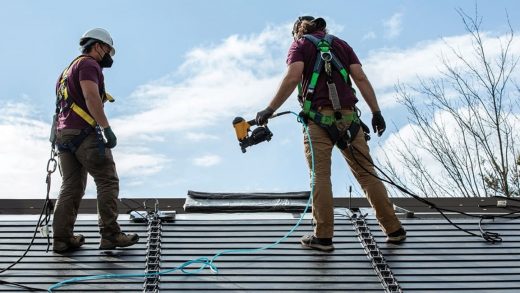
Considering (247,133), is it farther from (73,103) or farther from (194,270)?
(73,103)

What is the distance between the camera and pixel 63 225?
6.05m

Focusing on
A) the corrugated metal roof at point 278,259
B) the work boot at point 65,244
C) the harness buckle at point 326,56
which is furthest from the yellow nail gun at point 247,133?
the work boot at point 65,244

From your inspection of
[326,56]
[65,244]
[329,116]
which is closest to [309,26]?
[326,56]

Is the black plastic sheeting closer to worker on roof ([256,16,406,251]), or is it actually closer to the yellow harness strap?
worker on roof ([256,16,406,251])

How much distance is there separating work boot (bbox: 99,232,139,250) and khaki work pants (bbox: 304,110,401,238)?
1557 millimetres

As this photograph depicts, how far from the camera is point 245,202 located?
23.6 feet

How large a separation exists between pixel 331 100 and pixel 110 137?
187 centimetres

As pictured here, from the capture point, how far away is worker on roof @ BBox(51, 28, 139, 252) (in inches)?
236

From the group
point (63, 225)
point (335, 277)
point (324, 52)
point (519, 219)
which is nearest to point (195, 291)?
point (335, 277)

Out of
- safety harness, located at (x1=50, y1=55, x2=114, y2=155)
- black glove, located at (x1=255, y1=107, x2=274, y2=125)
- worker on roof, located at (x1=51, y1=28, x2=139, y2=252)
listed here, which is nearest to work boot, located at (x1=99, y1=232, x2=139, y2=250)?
worker on roof, located at (x1=51, y1=28, x2=139, y2=252)

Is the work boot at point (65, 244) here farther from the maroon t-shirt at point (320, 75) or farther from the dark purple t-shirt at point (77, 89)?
the maroon t-shirt at point (320, 75)

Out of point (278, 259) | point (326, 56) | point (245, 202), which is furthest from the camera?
point (245, 202)

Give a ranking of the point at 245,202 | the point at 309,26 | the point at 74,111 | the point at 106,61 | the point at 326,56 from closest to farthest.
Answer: the point at 74,111 → the point at 326,56 → the point at 106,61 → the point at 309,26 → the point at 245,202

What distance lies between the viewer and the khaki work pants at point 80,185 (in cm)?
603
